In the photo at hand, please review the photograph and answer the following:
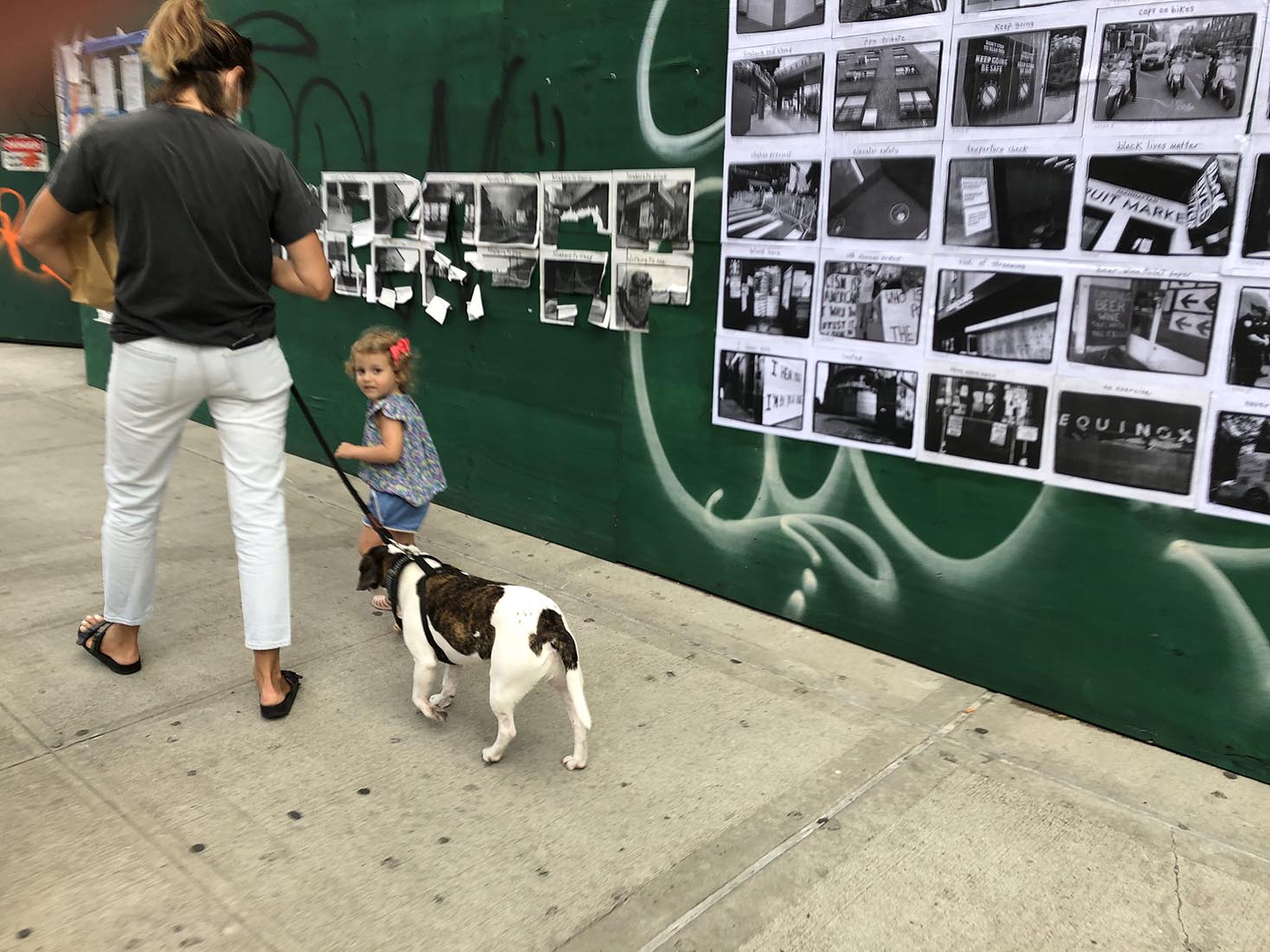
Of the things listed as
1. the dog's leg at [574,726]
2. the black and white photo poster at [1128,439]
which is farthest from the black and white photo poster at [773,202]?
the dog's leg at [574,726]

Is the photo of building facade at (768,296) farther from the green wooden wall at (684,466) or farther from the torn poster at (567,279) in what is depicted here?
the torn poster at (567,279)

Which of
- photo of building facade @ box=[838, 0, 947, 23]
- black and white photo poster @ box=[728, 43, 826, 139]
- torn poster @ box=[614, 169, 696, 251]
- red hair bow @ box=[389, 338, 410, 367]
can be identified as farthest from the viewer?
torn poster @ box=[614, 169, 696, 251]

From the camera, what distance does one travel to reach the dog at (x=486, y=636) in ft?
8.93

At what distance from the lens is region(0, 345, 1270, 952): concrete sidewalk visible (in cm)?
234

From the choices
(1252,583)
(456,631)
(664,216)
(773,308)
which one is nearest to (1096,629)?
(1252,583)

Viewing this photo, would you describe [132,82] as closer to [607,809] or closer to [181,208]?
[181,208]

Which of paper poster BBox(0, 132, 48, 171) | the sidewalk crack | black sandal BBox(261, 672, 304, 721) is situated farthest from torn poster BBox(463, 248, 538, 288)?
paper poster BBox(0, 132, 48, 171)

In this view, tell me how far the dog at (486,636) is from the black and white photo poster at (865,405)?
143 cm

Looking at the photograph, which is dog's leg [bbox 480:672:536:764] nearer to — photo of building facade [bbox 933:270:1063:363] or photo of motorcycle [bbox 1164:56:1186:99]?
photo of building facade [bbox 933:270:1063:363]

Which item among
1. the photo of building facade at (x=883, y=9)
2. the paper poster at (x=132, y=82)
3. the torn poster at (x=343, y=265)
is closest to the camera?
the photo of building facade at (x=883, y=9)

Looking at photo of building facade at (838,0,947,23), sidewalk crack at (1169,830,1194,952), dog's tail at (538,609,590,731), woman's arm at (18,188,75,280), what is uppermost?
photo of building facade at (838,0,947,23)

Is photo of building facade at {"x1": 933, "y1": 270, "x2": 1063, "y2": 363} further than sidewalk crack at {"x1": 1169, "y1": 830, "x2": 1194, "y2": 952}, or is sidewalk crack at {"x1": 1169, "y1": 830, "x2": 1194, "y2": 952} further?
photo of building facade at {"x1": 933, "y1": 270, "x2": 1063, "y2": 363}

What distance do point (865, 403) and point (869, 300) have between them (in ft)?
1.23

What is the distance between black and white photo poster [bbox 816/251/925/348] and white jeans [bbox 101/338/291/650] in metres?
1.94
